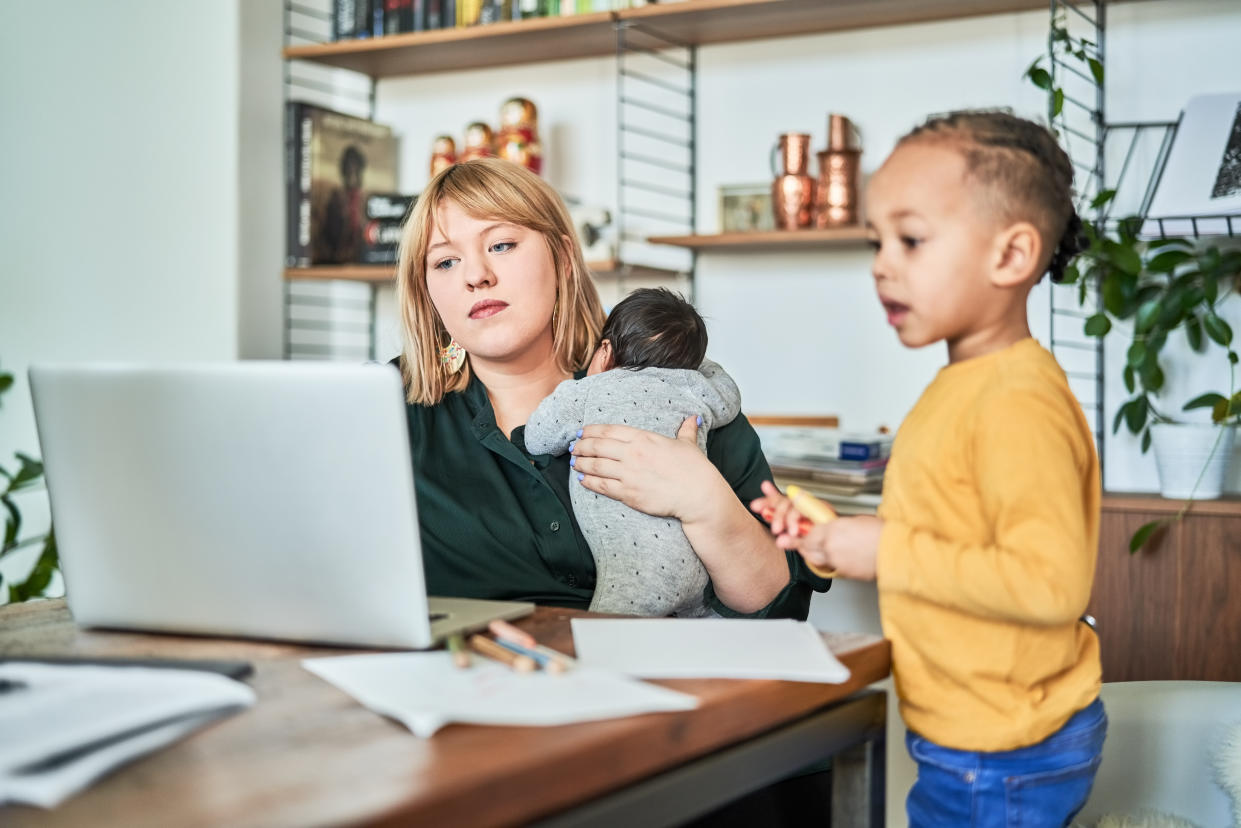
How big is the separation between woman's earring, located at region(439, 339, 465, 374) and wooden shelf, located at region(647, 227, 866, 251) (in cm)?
99

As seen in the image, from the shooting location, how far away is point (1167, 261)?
6.75 feet

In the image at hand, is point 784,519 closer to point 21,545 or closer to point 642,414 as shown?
point 642,414

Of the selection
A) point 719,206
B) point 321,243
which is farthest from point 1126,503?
point 321,243

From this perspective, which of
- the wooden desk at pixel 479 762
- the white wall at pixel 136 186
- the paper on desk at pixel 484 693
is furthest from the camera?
the white wall at pixel 136 186

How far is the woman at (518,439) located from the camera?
1.40 meters

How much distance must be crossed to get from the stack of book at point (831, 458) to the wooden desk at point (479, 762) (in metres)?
1.39

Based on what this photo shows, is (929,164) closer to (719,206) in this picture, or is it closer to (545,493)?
(545,493)

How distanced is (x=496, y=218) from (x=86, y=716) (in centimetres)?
Result: 99

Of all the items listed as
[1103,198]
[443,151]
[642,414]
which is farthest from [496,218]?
[443,151]

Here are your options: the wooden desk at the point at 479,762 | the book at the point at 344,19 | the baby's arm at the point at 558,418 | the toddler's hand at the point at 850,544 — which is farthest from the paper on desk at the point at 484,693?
the book at the point at 344,19

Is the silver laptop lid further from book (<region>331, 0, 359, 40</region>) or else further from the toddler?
book (<region>331, 0, 359, 40</region>)

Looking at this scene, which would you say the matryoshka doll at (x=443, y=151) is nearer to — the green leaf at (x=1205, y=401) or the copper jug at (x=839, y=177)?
the copper jug at (x=839, y=177)

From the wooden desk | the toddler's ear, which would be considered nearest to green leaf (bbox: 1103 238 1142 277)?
the toddler's ear

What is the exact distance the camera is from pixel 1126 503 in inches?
84.0
